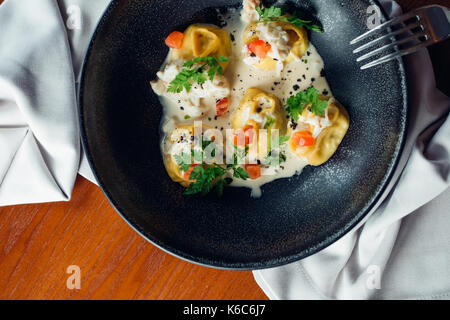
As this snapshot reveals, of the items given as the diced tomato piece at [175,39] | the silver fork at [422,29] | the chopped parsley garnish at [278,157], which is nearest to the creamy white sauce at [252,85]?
the chopped parsley garnish at [278,157]

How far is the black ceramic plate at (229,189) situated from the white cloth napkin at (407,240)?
0.47 feet

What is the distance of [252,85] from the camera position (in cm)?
192

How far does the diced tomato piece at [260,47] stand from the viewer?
1.77 meters

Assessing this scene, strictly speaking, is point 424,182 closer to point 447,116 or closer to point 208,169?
point 447,116

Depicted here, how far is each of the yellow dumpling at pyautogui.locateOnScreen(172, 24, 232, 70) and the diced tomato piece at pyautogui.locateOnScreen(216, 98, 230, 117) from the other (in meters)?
0.16

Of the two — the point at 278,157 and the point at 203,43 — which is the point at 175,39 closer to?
the point at 203,43

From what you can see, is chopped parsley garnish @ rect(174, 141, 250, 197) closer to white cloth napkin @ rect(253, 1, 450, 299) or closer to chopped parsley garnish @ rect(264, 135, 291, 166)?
chopped parsley garnish @ rect(264, 135, 291, 166)

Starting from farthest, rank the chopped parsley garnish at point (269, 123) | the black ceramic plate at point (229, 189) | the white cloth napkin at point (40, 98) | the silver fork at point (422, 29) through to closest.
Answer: the chopped parsley garnish at point (269, 123), the white cloth napkin at point (40, 98), the black ceramic plate at point (229, 189), the silver fork at point (422, 29)

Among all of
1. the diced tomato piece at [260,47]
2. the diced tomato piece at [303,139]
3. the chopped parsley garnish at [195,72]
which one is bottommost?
the diced tomato piece at [303,139]

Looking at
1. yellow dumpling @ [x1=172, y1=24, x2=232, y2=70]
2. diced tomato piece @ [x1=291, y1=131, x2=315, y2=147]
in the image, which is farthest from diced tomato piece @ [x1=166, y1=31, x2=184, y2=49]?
diced tomato piece @ [x1=291, y1=131, x2=315, y2=147]

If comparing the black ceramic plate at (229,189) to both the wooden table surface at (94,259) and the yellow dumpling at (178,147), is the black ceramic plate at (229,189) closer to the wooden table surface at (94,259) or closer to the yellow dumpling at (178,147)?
the yellow dumpling at (178,147)
